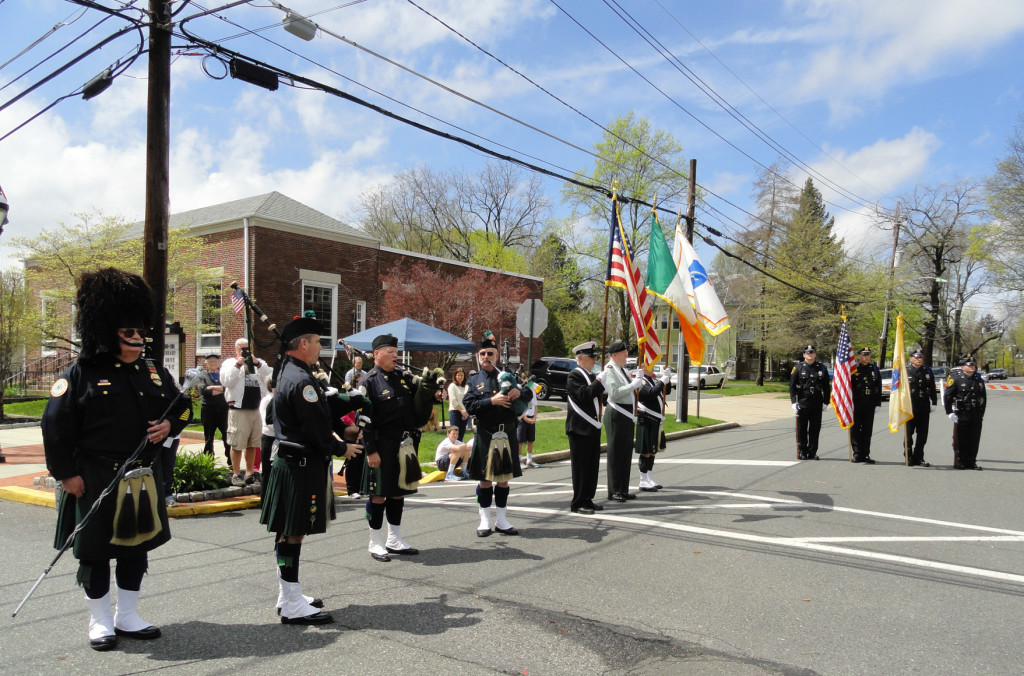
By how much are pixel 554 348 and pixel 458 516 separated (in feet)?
108

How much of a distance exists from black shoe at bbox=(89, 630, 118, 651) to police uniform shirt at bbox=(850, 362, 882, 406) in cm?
1219

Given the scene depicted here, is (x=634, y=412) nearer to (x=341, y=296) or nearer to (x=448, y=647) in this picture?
(x=448, y=647)

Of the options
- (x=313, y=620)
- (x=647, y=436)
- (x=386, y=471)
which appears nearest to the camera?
(x=313, y=620)

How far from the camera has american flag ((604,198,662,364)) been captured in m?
9.38

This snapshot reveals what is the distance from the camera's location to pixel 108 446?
4156mm

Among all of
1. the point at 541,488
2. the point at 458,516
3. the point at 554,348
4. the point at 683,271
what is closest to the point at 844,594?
the point at 458,516

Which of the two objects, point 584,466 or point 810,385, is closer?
point 584,466

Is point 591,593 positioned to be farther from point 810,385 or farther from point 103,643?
point 810,385

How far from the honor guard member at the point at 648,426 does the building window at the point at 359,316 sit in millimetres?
17212

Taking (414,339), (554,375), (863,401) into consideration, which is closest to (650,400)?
(863,401)

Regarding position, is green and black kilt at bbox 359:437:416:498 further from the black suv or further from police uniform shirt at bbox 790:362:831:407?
the black suv

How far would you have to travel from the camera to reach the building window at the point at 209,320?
22.6 meters

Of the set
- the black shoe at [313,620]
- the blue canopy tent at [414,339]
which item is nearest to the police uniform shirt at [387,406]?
the black shoe at [313,620]

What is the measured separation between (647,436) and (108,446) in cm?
691
